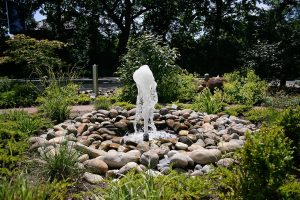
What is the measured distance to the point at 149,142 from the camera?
247 inches

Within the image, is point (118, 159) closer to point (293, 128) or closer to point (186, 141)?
point (186, 141)

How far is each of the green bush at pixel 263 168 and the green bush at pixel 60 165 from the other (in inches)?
78.0

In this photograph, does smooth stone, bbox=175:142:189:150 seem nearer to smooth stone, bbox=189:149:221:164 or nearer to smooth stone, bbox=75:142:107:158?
smooth stone, bbox=189:149:221:164

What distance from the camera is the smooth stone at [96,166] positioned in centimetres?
479

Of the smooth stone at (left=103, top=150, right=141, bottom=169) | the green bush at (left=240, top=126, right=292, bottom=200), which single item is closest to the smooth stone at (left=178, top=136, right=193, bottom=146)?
the smooth stone at (left=103, top=150, right=141, bottom=169)

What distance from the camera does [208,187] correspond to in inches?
156

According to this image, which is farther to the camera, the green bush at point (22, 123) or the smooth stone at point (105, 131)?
the smooth stone at point (105, 131)

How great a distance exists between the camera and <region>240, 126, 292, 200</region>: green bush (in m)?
3.29

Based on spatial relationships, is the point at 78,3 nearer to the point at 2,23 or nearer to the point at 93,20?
the point at 93,20

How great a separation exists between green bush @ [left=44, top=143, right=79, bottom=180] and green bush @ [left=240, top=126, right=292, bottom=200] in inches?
78.0

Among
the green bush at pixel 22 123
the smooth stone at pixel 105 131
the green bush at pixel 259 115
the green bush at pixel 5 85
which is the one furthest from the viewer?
the green bush at pixel 5 85

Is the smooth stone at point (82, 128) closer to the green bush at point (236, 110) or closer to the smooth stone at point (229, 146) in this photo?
the smooth stone at point (229, 146)

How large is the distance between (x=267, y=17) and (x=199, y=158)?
22955 millimetres

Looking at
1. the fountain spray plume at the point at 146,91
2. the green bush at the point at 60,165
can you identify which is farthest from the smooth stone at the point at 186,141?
the green bush at the point at 60,165
